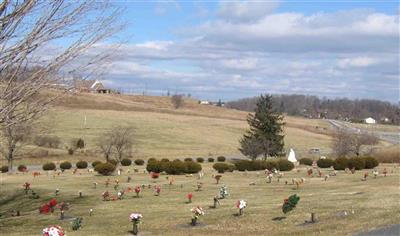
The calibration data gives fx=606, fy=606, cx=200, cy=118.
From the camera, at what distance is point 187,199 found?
20.7 meters

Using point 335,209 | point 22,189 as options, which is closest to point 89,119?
point 22,189

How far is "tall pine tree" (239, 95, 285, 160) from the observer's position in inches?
2216

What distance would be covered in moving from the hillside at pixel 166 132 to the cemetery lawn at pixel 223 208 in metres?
33.2

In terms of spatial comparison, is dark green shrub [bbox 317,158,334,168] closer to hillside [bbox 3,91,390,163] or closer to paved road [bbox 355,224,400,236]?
paved road [bbox 355,224,400,236]

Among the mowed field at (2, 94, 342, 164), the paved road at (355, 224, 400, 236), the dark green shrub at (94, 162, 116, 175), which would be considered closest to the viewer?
the paved road at (355, 224, 400, 236)

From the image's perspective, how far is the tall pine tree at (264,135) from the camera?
56281 millimetres

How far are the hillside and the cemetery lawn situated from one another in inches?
1309

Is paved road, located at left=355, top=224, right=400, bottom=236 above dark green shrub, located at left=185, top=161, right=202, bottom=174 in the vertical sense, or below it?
above

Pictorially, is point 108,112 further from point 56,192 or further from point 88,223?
point 88,223

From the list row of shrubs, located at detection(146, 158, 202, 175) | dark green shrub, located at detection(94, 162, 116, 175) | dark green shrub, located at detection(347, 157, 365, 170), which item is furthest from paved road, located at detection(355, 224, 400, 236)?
dark green shrub, located at detection(94, 162, 116, 175)

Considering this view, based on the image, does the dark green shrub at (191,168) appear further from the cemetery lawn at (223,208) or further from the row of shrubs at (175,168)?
the cemetery lawn at (223,208)

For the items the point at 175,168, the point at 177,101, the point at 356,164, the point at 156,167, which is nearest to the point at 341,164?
the point at 356,164

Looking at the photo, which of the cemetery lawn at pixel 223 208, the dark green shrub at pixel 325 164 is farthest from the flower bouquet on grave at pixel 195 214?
the dark green shrub at pixel 325 164

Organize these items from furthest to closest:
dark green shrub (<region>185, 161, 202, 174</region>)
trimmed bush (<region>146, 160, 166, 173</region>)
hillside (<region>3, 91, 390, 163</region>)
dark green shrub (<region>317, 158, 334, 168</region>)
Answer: hillside (<region>3, 91, 390, 163</region>) < dark green shrub (<region>317, 158, 334, 168</region>) < trimmed bush (<region>146, 160, 166, 173</region>) < dark green shrub (<region>185, 161, 202, 174</region>)
